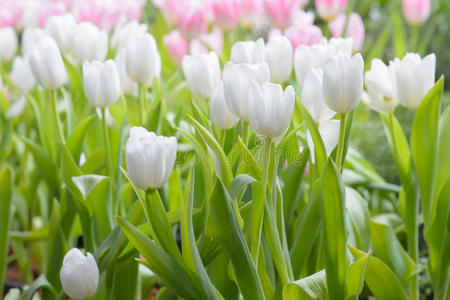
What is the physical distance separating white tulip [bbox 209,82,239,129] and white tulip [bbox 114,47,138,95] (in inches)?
9.5

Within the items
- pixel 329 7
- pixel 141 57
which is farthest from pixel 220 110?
pixel 329 7

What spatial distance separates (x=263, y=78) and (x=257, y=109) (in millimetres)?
70

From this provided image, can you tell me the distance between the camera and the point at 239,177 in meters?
0.66

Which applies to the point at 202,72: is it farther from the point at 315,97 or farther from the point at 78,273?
the point at 78,273

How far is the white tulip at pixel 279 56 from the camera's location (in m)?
0.82

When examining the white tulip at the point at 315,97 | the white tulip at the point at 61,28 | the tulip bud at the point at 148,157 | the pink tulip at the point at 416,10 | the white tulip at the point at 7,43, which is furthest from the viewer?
the pink tulip at the point at 416,10

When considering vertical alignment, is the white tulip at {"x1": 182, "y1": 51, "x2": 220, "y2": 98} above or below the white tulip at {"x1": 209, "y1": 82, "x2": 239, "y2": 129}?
above

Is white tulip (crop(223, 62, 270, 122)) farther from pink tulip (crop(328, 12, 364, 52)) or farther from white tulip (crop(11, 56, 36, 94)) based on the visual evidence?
pink tulip (crop(328, 12, 364, 52))

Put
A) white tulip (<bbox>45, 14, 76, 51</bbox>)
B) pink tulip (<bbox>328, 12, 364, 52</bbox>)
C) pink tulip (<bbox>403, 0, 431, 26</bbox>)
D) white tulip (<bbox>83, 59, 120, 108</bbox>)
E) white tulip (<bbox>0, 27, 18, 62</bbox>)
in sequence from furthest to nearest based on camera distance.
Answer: pink tulip (<bbox>403, 0, 431, 26</bbox>) < pink tulip (<bbox>328, 12, 364, 52</bbox>) < white tulip (<bbox>0, 27, 18, 62</bbox>) < white tulip (<bbox>45, 14, 76, 51</bbox>) < white tulip (<bbox>83, 59, 120, 108</bbox>)

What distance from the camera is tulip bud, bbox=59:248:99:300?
27.7 inches

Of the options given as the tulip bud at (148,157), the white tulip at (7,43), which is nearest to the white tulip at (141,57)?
the tulip bud at (148,157)

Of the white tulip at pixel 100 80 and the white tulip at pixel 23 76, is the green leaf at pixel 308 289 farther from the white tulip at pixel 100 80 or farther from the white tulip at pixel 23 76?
the white tulip at pixel 23 76

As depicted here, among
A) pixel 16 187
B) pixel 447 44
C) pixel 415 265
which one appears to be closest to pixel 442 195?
pixel 415 265

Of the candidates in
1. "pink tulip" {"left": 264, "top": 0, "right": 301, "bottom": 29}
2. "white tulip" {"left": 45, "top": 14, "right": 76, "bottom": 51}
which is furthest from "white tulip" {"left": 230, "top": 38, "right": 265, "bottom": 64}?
"pink tulip" {"left": 264, "top": 0, "right": 301, "bottom": 29}
